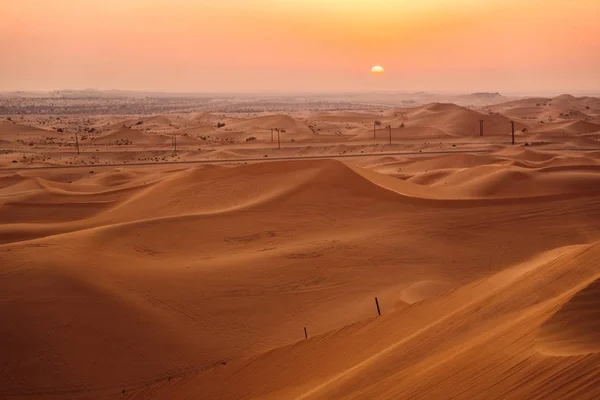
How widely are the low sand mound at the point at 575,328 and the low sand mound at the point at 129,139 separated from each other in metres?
53.2

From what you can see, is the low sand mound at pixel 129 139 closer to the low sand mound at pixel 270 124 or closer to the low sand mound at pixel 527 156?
the low sand mound at pixel 270 124

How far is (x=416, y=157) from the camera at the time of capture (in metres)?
44.3

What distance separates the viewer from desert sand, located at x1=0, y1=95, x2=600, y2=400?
23.6ft

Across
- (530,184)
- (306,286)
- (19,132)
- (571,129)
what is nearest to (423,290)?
(306,286)

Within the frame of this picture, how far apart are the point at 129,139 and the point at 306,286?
49283 millimetres

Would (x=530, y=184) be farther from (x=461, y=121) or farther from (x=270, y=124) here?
(x=270, y=124)

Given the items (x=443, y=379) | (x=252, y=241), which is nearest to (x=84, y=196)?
(x=252, y=241)

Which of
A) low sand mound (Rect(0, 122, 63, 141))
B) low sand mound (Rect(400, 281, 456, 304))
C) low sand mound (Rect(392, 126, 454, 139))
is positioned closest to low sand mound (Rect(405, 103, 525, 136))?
low sand mound (Rect(392, 126, 454, 139))

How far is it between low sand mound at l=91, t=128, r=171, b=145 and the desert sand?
88.1ft

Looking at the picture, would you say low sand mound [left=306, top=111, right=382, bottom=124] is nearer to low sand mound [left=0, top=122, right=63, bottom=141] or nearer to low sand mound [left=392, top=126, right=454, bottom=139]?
low sand mound [left=392, top=126, right=454, bottom=139]

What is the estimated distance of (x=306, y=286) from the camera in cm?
1464

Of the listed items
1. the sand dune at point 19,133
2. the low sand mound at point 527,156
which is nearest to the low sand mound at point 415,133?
the low sand mound at point 527,156

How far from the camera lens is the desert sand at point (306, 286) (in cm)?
720

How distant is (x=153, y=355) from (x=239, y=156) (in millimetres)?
35957
